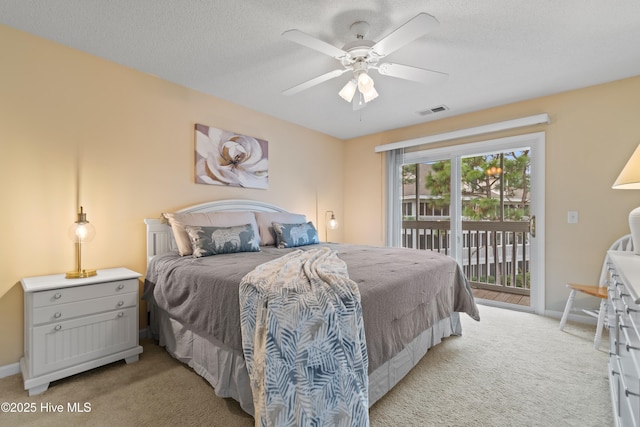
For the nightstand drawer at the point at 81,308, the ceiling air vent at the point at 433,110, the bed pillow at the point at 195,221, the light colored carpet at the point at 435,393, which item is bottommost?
the light colored carpet at the point at 435,393

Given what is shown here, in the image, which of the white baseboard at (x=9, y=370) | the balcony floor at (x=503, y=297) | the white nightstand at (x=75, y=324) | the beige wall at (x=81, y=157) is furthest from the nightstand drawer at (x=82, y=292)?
the balcony floor at (x=503, y=297)

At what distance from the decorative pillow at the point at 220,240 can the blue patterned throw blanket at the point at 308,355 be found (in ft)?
3.97

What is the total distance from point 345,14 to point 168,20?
1193 millimetres

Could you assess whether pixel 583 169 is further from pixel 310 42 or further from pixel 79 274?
pixel 79 274

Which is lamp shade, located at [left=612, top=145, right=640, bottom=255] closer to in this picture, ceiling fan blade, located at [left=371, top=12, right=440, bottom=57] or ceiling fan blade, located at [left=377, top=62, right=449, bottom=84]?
ceiling fan blade, located at [left=377, top=62, right=449, bottom=84]

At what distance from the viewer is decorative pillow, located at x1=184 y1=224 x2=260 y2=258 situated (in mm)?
2453

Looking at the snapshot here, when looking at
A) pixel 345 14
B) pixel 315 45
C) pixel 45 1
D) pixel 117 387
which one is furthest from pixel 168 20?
pixel 117 387

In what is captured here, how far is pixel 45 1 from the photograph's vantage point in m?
1.82

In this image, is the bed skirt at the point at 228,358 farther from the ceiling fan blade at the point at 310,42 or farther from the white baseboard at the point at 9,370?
the ceiling fan blade at the point at 310,42

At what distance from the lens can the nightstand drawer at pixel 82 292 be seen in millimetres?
1836

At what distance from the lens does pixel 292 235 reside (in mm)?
3195

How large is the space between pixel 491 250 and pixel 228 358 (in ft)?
12.4

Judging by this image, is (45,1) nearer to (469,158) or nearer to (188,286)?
(188,286)

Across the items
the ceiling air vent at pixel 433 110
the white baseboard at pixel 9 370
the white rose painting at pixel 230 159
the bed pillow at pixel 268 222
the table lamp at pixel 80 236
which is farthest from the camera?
the ceiling air vent at pixel 433 110
